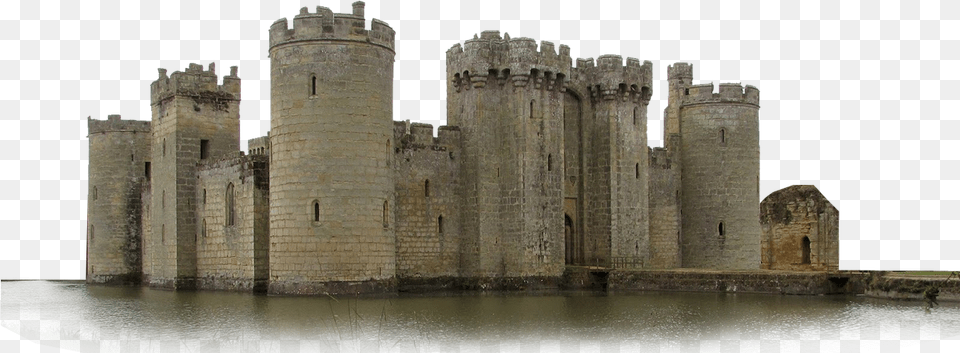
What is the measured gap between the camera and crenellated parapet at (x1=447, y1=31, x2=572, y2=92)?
36.2 meters

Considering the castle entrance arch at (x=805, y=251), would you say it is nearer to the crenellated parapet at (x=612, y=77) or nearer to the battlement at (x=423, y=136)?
the crenellated parapet at (x=612, y=77)

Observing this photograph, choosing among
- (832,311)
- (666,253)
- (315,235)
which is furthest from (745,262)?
(315,235)

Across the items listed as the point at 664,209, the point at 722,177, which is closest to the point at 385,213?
the point at 664,209

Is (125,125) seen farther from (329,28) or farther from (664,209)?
(664,209)

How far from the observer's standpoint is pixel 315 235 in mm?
31641

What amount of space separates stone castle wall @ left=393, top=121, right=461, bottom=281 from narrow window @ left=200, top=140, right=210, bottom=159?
7.88m

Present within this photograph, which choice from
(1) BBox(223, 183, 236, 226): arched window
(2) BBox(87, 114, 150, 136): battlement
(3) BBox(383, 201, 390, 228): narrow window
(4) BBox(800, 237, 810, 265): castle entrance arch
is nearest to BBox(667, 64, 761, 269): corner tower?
(4) BBox(800, 237, 810, 265): castle entrance arch

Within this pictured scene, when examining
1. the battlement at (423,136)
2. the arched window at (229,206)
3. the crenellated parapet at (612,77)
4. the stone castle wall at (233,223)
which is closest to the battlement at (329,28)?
the battlement at (423,136)

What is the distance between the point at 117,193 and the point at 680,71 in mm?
23790

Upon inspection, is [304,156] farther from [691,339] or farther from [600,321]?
[691,339]

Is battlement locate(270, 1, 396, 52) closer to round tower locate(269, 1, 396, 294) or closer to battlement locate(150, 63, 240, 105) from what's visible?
round tower locate(269, 1, 396, 294)

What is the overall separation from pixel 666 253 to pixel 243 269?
16825 millimetres

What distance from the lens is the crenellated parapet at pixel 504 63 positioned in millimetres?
36156

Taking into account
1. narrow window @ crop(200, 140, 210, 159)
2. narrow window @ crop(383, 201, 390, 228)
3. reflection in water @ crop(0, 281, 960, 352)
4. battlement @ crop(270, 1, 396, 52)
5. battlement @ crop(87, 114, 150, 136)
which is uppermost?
battlement @ crop(270, 1, 396, 52)
